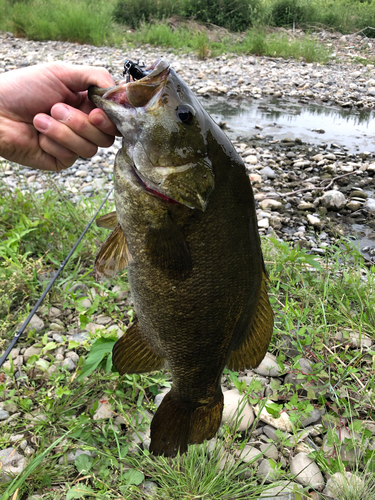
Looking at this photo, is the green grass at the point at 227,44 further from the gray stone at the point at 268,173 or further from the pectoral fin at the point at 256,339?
the pectoral fin at the point at 256,339

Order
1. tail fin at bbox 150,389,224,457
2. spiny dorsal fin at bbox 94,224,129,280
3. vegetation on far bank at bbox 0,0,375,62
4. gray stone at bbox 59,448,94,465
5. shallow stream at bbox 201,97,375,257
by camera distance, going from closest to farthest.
Answer: spiny dorsal fin at bbox 94,224,129,280 → tail fin at bbox 150,389,224,457 → gray stone at bbox 59,448,94,465 → shallow stream at bbox 201,97,375,257 → vegetation on far bank at bbox 0,0,375,62

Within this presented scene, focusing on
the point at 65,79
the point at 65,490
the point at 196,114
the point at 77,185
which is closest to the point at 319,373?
the point at 65,490

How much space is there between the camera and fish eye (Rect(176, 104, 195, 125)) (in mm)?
1395

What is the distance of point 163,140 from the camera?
1.40m

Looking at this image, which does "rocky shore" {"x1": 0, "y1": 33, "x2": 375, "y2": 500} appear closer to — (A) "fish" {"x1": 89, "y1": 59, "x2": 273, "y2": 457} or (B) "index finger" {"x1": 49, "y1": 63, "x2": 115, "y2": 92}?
(A) "fish" {"x1": 89, "y1": 59, "x2": 273, "y2": 457}

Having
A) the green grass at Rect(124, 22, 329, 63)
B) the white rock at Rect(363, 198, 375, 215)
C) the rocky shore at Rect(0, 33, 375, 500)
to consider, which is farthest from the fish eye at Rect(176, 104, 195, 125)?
the green grass at Rect(124, 22, 329, 63)

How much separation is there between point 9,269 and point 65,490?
69.5 inches

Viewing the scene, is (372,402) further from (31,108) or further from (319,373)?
(31,108)

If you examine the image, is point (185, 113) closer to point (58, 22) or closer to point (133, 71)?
point (133, 71)

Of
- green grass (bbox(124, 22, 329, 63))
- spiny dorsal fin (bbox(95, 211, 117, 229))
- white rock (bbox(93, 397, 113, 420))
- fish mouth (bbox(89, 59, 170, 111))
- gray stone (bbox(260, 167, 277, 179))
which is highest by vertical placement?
fish mouth (bbox(89, 59, 170, 111))

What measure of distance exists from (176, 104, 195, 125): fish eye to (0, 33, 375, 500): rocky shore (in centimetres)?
163

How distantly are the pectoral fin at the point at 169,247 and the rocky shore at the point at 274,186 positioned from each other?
1.15 metres

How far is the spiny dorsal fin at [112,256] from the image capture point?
1569 mm

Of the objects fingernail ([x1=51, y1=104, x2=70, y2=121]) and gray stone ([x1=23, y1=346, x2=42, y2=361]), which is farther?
gray stone ([x1=23, y1=346, x2=42, y2=361])
